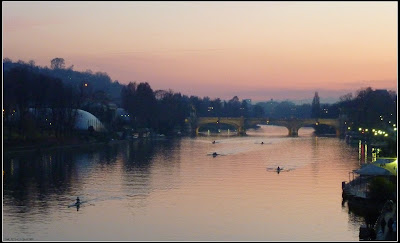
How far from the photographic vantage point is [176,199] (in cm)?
3891

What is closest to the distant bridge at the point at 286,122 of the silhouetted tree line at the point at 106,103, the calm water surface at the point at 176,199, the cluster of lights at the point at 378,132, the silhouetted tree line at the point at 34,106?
the silhouetted tree line at the point at 106,103

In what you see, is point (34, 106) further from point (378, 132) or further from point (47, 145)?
point (378, 132)

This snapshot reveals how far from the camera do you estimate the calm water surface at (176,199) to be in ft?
99.3

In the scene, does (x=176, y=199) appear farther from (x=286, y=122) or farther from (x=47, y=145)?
(x=286, y=122)

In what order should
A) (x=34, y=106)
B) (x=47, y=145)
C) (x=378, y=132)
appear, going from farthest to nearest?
1. (x=378, y=132)
2. (x=34, y=106)
3. (x=47, y=145)

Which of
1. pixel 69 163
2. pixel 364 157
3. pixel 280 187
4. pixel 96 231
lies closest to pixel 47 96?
pixel 69 163

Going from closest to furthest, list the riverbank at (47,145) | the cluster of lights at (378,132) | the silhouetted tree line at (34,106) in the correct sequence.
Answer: the riverbank at (47,145) < the silhouetted tree line at (34,106) < the cluster of lights at (378,132)

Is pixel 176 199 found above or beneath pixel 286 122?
beneath

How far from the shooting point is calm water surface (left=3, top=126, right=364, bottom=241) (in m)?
30.3

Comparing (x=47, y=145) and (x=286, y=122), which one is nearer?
(x=47, y=145)

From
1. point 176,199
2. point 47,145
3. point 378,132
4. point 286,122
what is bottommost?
point 176,199

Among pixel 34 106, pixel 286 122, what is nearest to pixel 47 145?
pixel 34 106

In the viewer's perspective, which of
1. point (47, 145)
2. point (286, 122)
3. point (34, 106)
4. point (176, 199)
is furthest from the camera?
point (286, 122)

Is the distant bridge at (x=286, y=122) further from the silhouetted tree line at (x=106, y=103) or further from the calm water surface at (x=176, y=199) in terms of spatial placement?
the calm water surface at (x=176, y=199)
